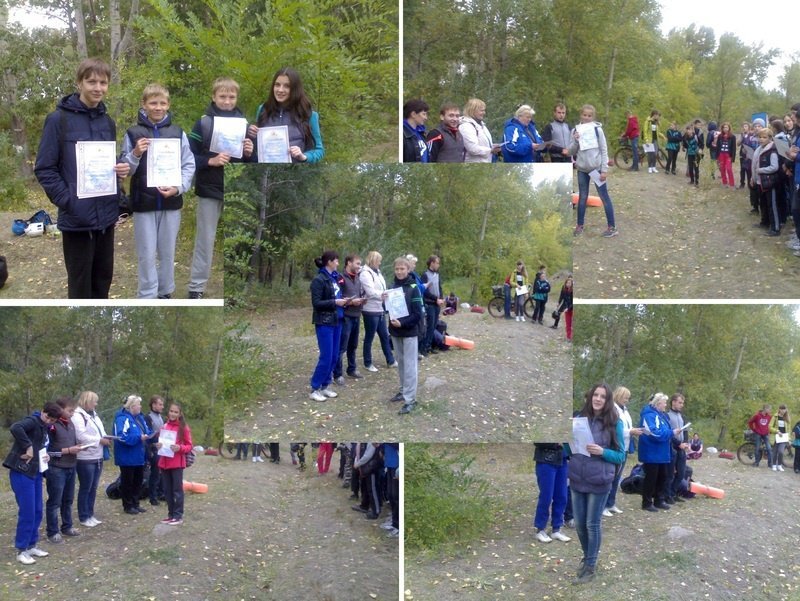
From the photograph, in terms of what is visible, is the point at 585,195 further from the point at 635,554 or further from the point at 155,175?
the point at 155,175

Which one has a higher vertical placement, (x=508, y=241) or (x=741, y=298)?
(x=508, y=241)

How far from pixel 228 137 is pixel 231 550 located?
2.57m

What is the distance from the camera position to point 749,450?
17.4 ft

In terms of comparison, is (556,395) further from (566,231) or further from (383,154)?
(383,154)

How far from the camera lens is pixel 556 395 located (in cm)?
457

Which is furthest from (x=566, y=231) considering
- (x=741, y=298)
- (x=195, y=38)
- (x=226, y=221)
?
(x=195, y=38)

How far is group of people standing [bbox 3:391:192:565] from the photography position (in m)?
4.87

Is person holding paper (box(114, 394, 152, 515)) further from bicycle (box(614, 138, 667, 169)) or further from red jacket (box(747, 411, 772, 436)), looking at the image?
red jacket (box(747, 411, 772, 436))

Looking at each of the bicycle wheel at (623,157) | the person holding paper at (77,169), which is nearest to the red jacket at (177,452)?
the person holding paper at (77,169)

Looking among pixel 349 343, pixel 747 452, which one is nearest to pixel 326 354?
pixel 349 343

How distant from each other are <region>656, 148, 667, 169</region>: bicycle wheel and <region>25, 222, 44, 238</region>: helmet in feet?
13.7

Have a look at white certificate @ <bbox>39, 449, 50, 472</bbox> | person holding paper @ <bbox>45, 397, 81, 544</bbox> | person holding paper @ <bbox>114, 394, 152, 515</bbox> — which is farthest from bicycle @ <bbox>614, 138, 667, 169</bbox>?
white certificate @ <bbox>39, 449, 50, 472</bbox>

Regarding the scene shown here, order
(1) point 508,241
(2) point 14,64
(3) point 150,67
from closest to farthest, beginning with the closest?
(1) point 508,241, (3) point 150,67, (2) point 14,64

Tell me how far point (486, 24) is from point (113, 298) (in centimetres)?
294
